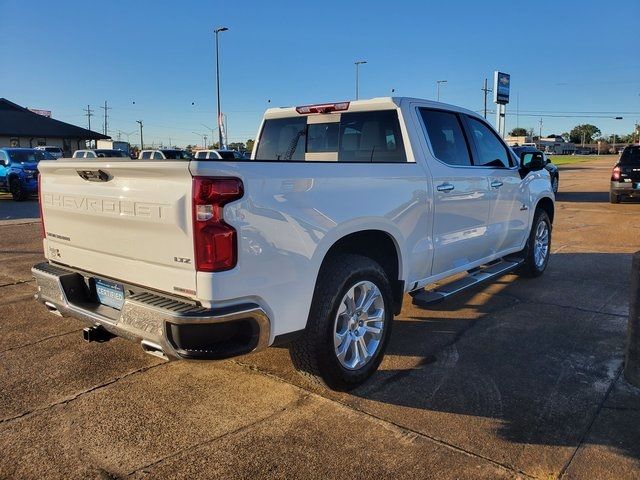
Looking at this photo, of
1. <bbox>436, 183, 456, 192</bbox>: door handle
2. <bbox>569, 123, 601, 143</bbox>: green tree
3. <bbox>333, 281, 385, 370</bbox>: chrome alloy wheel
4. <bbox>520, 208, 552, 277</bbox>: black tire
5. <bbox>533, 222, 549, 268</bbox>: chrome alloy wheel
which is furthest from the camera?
<bbox>569, 123, 601, 143</bbox>: green tree

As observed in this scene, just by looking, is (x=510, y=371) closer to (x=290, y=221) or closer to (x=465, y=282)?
(x=465, y=282)

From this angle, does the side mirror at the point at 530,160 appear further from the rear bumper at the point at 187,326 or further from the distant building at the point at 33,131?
the distant building at the point at 33,131

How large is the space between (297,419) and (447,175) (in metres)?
2.38

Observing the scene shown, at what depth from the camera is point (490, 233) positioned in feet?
17.6

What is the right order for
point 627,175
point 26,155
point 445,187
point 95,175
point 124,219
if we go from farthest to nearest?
point 26,155 → point 627,175 → point 445,187 → point 95,175 → point 124,219

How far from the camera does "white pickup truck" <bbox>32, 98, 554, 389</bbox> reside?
279cm

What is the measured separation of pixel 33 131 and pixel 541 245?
51848 millimetres

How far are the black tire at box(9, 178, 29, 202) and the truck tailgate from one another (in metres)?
17.8

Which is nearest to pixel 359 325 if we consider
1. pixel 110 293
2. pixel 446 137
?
pixel 110 293

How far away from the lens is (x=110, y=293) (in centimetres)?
338

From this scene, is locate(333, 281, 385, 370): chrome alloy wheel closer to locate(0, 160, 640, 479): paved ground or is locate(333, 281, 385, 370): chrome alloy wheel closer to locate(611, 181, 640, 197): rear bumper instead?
locate(0, 160, 640, 479): paved ground

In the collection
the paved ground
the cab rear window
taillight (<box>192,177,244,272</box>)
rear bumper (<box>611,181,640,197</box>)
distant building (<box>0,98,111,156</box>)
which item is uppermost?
distant building (<box>0,98,111,156</box>)

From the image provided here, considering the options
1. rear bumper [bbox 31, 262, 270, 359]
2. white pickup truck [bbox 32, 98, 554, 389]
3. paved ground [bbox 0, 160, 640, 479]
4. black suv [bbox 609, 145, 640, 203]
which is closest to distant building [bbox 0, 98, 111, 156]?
black suv [bbox 609, 145, 640, 203]

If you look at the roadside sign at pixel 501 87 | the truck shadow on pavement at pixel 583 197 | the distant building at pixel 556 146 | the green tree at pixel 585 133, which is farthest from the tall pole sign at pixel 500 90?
the green tree at pixel 585 133
